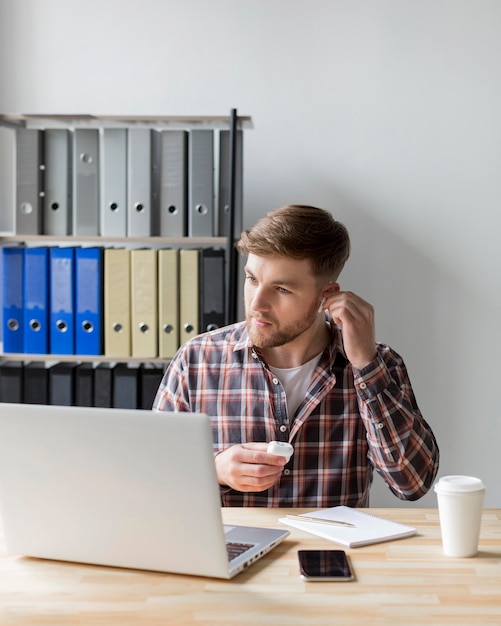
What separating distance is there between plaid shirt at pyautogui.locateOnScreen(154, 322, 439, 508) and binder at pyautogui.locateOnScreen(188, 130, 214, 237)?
2.88 ft

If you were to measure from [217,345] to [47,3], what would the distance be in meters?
1.75


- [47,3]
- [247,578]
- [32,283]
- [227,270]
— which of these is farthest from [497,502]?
[47,3]

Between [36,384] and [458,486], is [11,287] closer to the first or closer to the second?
[36,384]

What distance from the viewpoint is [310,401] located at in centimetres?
182

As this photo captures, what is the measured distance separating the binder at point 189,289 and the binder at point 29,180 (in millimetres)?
497

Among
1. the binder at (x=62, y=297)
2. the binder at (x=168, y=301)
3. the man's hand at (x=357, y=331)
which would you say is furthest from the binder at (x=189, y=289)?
the man's hand at (x=357, y=331)

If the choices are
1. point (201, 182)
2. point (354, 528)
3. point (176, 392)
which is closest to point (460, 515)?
point (354, 528)

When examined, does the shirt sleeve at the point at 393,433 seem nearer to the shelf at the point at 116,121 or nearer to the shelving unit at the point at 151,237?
the shelving unit at the point at 151,237

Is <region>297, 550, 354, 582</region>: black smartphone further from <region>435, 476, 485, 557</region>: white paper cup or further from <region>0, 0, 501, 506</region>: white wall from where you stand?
<region>0, 0, 501, 506</region>: white wall

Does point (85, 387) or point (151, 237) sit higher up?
point (151, 237)

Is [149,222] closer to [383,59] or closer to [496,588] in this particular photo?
[383,59]

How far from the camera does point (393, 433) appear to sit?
175cm

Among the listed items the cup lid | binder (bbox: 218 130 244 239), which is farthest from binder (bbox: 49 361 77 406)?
the cup lid

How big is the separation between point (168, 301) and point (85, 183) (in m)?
0.47
